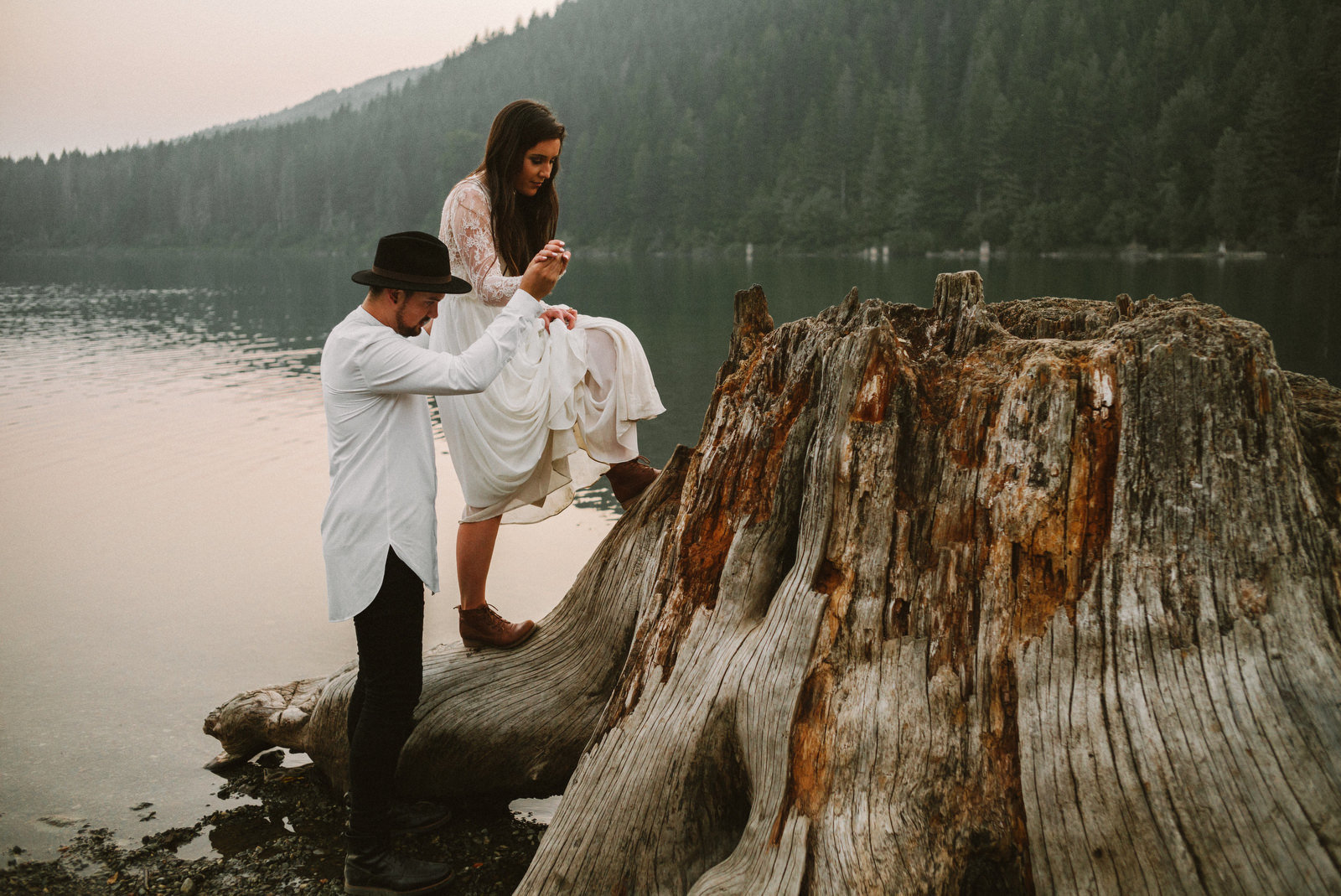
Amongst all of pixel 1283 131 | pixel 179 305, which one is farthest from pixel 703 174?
pixel 179 305

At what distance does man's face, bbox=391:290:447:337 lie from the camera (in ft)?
11.7

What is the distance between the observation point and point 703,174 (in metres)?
113

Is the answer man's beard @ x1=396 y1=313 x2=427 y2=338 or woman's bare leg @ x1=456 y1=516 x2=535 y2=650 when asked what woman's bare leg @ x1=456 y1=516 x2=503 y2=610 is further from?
man's beard @ x1=396 y1=313 x2=427 y2=338

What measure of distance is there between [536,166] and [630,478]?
1.47 m

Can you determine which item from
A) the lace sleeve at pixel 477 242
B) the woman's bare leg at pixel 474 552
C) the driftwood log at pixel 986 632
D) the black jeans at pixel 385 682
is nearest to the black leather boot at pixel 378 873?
the black jeans at pixel 385 682

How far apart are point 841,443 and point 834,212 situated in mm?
97533

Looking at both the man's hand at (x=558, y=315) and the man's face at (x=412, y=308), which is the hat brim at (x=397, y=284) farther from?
the man's hand at (x=558, y=315)

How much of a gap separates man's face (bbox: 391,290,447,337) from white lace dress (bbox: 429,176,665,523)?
1.96 feet

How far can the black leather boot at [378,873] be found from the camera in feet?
12.7

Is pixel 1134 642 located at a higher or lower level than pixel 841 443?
lower

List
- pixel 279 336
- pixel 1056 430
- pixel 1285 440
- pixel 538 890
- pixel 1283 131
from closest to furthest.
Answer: pixel 1285 440 → pixel 1056 430 → pixel 538 890 → pixel 279 336 → pixel 1283 131

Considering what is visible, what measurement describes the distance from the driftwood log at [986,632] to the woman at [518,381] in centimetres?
85

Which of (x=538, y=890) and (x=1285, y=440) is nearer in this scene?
(x=1285, y=440)

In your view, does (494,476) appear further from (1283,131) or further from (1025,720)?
(1283,131)
